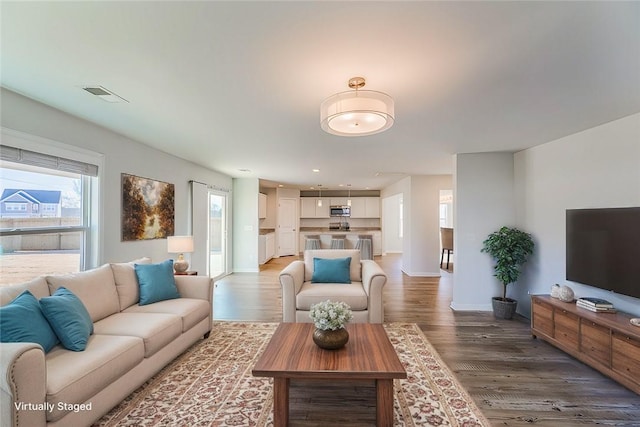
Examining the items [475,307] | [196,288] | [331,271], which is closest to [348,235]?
[475,307]

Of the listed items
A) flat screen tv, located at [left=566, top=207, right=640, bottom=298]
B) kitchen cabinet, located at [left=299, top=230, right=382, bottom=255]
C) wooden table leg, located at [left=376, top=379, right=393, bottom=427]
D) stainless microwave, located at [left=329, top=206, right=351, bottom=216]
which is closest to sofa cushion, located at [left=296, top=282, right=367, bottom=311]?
wooden table leg, located at [left=376, top=379, right=393, bottom=427]

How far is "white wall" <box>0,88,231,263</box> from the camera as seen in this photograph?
2463mm

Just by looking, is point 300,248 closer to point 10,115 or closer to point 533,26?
point 10,115

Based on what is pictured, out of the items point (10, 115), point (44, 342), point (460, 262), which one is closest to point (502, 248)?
point (460, 262)

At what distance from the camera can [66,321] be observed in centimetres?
196

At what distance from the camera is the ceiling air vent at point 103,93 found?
7.25 feet

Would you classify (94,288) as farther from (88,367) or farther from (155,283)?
(88,367)

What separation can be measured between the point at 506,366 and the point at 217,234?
5.69 metres

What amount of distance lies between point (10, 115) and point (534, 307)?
18.0 ft

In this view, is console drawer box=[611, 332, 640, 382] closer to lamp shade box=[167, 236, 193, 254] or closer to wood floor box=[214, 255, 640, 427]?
wood floor box=[214, 255, 640, 427]

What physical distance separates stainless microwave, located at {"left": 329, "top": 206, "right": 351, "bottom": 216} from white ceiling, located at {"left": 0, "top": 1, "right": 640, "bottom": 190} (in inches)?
290

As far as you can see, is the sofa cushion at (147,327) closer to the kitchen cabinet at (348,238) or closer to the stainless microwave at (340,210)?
the kitchen cabinet at (348,238)

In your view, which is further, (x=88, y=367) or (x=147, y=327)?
(x=147, y=327)

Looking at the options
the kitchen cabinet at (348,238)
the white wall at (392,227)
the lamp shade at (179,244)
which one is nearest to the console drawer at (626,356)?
the lamp shade at (179,244)
